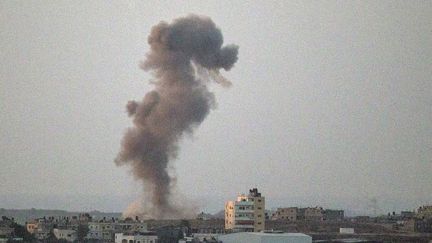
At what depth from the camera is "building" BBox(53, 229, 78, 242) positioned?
114 m

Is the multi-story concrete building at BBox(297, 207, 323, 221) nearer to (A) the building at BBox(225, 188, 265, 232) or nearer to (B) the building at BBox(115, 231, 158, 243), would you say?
(A) the building at BBox(225, 188, 265, 232)

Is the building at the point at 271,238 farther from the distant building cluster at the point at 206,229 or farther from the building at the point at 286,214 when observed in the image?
the building at the point at 286,214

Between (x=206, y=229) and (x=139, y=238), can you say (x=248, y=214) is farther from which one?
(x=139, y=238)

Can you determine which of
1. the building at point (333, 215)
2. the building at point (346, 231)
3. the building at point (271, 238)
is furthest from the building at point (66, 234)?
the building at point (333, 215)

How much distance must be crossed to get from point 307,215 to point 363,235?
119 feet

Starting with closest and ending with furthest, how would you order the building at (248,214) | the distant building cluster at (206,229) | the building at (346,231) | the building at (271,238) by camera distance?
the building at (271,238)
the distant building cluster at (206,229)
the building at (248,214)
the building at (346,231)

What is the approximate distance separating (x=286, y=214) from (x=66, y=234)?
46.6 metres

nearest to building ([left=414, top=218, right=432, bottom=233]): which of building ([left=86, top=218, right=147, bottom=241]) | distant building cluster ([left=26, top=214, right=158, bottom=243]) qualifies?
distant building cluster ([left=26, top=214, right=158, bottom=243])

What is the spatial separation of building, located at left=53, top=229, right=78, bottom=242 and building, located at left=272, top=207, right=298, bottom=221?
141 feet

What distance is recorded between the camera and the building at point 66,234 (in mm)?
113875

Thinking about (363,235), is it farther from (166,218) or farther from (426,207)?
(426,207)

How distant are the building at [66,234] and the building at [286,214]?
43019 mm

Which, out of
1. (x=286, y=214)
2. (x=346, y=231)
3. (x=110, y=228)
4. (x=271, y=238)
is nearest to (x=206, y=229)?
(x=110, y=228)

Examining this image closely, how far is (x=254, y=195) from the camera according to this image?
11550 centimetres
